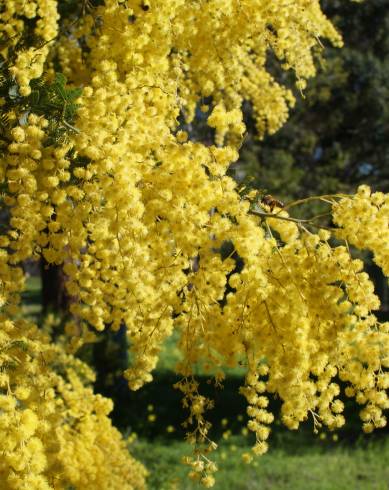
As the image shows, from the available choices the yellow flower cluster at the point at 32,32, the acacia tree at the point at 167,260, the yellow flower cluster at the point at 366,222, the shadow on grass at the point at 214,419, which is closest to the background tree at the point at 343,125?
the shadow on grass at the point at 214,419

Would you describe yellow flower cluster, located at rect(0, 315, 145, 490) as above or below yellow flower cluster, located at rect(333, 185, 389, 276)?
below

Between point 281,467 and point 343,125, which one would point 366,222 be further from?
point 343,125

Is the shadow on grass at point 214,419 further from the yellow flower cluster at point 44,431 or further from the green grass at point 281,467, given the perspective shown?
the yellow flower cluster at point 44,431

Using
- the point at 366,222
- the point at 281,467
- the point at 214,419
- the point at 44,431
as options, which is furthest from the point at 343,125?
the point at 44,431

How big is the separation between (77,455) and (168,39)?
6.02 feet

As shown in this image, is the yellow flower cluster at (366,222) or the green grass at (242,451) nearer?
the yellow flower cluster at (366,222)

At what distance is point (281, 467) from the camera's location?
21.2ft

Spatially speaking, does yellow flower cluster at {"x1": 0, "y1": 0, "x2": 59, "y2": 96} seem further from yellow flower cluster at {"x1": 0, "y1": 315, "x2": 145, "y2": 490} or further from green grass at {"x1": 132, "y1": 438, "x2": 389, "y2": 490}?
green grass at {"x1": 132, "y1": 438, "x2": 389, "y2": 490}

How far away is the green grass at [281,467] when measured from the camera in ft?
19.6

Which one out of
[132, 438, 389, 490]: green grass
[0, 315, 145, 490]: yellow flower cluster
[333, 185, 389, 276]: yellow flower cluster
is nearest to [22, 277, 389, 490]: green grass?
[132, 438, 389, 490]: green grass

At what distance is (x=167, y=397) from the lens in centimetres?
859

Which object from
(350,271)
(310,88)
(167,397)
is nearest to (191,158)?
(350,271)

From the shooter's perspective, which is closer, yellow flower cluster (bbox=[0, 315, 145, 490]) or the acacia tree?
yellow flower cluster (bbox=[0, 315, 145, 490])

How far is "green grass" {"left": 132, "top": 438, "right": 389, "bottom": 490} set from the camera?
599 centimetres
